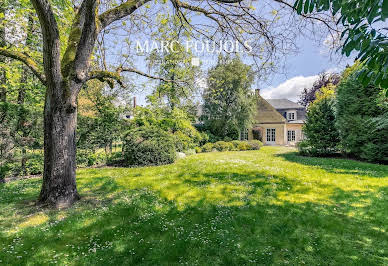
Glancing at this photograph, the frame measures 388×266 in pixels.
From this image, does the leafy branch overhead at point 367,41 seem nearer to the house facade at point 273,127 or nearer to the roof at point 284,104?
the house facade at point 273,127

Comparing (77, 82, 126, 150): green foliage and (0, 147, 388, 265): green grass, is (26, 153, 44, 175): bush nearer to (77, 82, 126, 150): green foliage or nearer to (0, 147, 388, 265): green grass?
(77, 82, 126, 150): green foliage

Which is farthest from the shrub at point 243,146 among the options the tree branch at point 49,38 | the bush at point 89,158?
the tree branch at point 49,38

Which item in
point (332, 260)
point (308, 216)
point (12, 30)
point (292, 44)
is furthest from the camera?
point (12, 30)

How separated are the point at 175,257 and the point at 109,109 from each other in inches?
389

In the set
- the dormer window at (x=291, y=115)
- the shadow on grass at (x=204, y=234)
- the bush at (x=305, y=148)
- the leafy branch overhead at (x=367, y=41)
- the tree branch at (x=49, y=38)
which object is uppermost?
the dormer window at (x=291, y=115)

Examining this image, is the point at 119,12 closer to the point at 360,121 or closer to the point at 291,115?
the point at 360,121

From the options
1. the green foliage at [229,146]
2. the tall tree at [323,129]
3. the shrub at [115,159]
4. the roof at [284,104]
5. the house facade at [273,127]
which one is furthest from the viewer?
Answer: the roof at [284,104]

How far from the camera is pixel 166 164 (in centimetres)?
1025

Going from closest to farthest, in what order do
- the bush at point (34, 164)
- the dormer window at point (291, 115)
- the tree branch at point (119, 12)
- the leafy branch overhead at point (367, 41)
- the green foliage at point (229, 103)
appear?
1. the leafy branch overhead at point (367, 41)
2. the tree branch at point (119, 12)
3. the bush at point (34, 164)
4. the green foliage at point (229, 103)
5. the dormer window at point (291, 115)

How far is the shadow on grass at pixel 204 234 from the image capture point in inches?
113

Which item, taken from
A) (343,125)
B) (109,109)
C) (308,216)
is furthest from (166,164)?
(343,125)

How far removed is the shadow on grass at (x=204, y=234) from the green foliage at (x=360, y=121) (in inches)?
282

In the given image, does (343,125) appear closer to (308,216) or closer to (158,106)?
(308,216)

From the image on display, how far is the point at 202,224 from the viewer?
386cm
